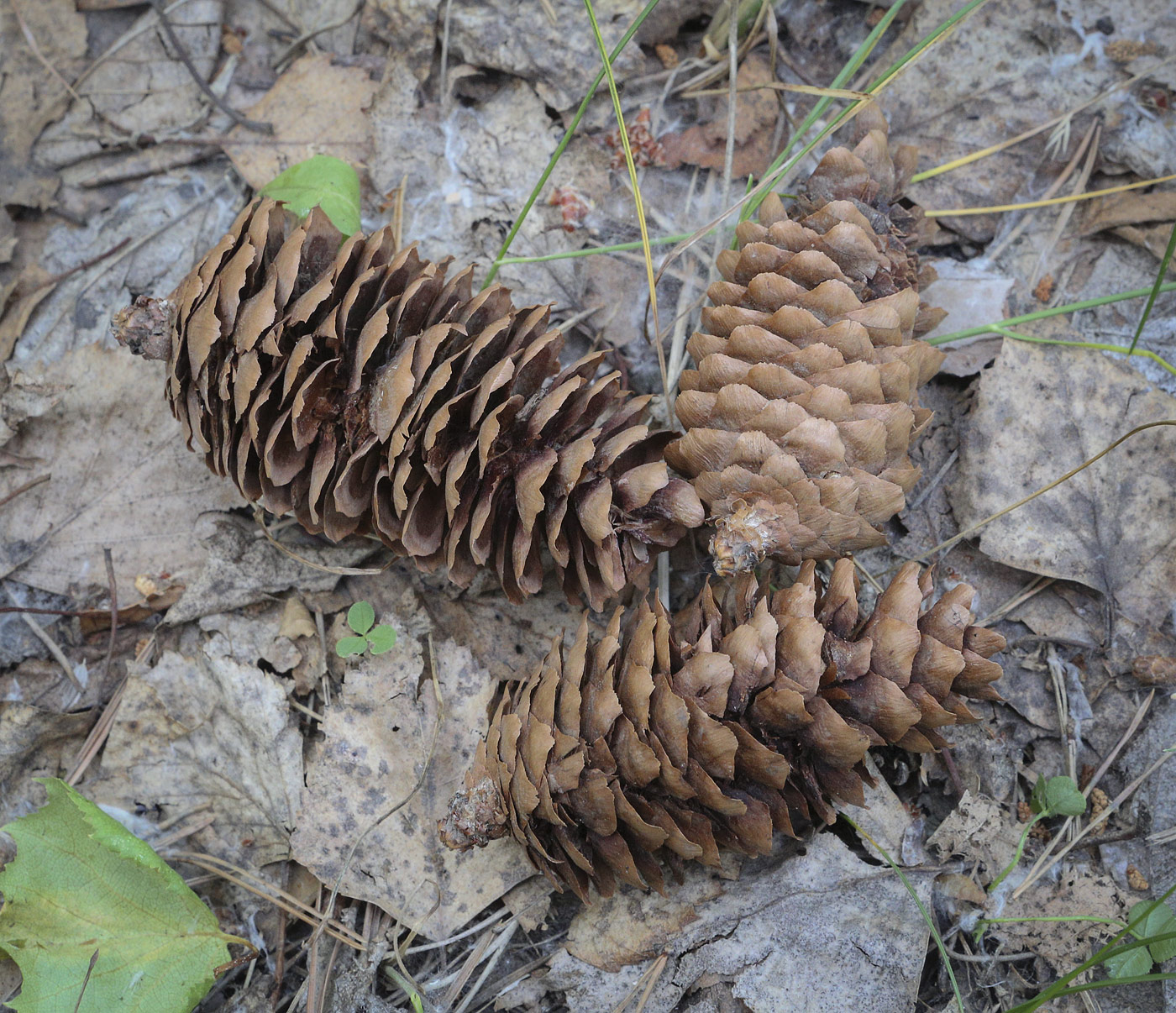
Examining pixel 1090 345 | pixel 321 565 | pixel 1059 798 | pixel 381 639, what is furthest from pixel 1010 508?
pixel 321 565

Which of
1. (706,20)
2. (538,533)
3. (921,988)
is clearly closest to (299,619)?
(538,533)

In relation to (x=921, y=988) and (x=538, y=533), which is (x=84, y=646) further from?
(x=921, y=988)

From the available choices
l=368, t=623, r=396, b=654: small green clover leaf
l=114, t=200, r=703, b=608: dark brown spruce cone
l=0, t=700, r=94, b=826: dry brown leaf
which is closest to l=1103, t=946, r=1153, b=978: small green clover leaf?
l=114, t=200, r=703, b=608: dark brown spruce cone

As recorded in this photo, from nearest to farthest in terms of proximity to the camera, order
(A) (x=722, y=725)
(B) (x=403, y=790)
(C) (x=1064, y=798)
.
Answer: (A) (x=722, y=725) < (C) (x=1064, y=798) < (B) (x=403, y=790)

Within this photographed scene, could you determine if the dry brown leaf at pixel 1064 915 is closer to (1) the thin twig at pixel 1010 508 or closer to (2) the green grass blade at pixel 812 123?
(1) the thin twig at pixel 1010 508

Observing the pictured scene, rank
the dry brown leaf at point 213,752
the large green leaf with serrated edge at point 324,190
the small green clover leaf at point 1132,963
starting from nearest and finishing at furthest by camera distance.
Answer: the small green clover leaf at point 1132,963 < the dry brown leaf at point 213,752 < the large green leaf with serrated edge at point 324,190

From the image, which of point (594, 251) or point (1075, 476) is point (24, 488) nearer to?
point (594, 251)

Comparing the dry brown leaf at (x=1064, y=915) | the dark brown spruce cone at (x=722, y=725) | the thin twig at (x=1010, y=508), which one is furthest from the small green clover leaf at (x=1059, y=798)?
the thin twig at (x=1010, y=508)
